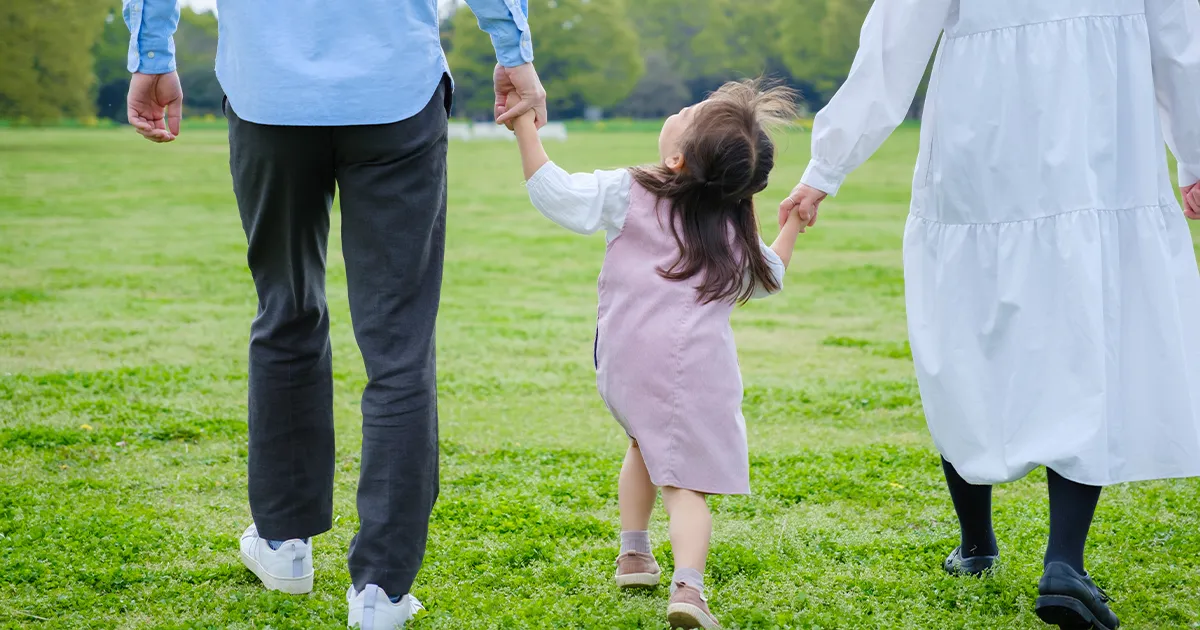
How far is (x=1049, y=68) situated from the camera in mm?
2746

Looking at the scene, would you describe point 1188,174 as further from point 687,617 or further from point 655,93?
point 655,93

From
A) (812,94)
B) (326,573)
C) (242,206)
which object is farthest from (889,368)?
(812,94)

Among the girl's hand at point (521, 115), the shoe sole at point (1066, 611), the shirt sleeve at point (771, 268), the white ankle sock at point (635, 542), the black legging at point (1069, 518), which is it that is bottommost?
the white ankle sock at point (635, 542)

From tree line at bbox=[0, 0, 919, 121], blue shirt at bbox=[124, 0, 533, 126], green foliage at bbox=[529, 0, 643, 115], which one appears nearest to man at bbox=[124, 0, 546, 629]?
blue shirt at bbox=[124, 0, 533, 126]

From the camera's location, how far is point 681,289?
9.15ft

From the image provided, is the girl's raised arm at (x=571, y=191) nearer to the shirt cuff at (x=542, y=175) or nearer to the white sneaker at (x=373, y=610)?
the shirt cuff at (x=542, y=175)

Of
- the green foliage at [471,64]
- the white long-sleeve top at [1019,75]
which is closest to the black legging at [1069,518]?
the white long-sleeve top at [1019,75]

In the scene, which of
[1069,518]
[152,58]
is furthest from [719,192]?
[152,58]

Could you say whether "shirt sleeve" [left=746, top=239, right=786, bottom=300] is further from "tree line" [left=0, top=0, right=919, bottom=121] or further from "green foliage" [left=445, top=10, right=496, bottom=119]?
"green foliage" [left=445, top=10, right=496, bottom=119]

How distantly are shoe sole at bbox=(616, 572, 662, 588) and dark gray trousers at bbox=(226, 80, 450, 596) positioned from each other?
63 cm

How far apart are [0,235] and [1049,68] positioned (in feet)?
44.4

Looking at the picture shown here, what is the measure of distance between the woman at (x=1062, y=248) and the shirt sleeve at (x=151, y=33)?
5.47ft

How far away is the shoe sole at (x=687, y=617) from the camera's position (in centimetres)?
265

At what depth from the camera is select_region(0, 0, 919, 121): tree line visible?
33.6 meters
